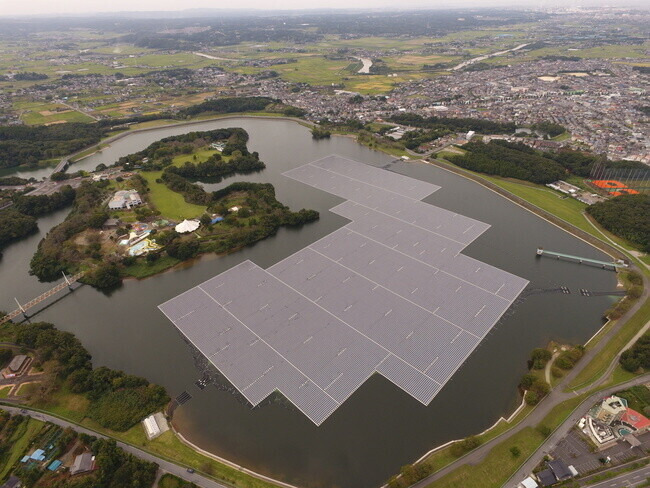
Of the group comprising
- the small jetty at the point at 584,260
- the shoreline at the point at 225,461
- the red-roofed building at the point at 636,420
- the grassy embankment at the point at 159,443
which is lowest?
the shoreline at the point at 225,461

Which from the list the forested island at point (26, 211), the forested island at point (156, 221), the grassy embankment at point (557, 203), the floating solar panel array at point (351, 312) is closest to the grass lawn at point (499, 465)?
the floating solar panel array at point (351, 312)

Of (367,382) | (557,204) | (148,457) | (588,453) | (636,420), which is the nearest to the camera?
(588,453)

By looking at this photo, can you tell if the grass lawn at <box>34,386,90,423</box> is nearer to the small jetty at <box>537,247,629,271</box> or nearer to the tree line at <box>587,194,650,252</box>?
the small jetty at <box>537,247,629,271</box>

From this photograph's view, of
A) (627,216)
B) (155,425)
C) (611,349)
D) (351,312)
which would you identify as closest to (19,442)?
(155,425)

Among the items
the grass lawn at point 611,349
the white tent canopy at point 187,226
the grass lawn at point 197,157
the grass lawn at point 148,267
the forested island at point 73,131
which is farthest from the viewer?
the forested island at point 73,131

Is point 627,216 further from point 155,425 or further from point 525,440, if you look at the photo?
point 155,425

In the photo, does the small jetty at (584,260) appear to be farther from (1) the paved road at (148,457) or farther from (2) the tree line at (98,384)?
(2) the tree line at (98,384)
